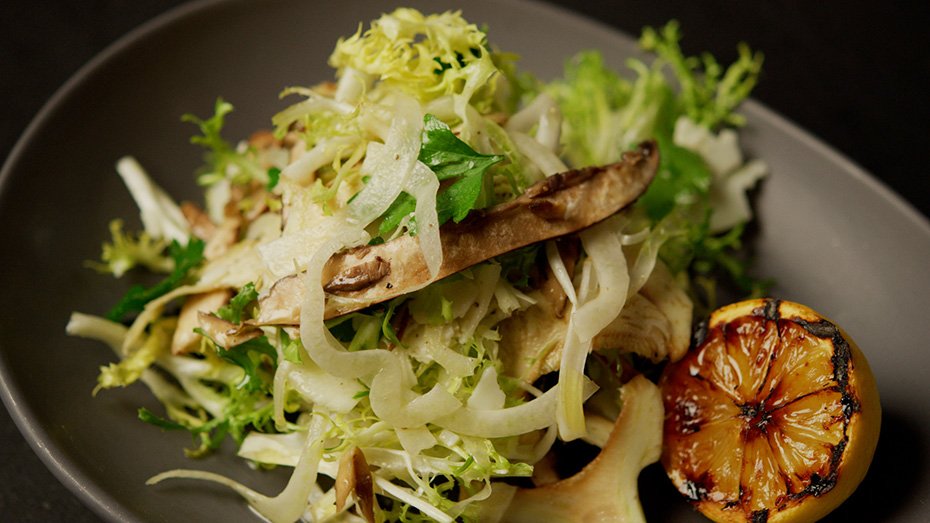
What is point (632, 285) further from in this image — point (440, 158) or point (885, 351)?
point (885, 351)

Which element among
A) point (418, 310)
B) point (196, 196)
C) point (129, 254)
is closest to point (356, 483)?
point (418, 310)

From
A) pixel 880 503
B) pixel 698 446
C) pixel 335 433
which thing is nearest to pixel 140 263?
pixel 335 433

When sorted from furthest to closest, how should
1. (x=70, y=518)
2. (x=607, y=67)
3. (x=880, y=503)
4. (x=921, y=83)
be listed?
(x=921, y=83) → (x=607, y=67) → (x=70, y=518) → (x=880, y=503)

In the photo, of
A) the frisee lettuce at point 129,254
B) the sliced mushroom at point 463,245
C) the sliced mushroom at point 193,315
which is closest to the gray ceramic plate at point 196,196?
the frisee lettuce at point 129,254

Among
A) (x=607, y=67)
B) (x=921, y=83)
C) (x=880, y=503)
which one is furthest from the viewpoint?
(x=921, y=83)

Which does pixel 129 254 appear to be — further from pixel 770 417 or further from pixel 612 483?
pixel 770 417
